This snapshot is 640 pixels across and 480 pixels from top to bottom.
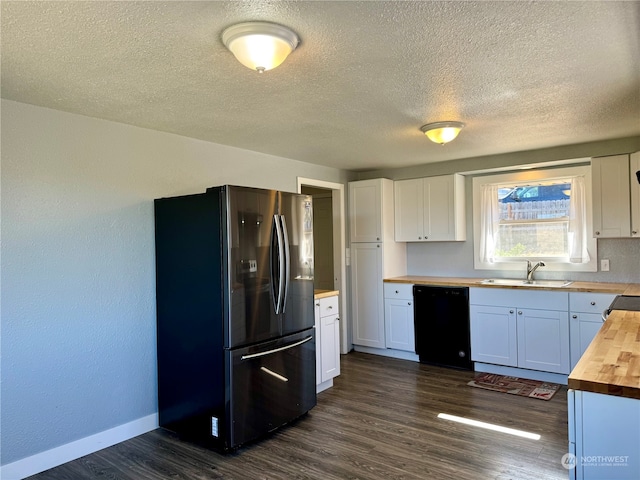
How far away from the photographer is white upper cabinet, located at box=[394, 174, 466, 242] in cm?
482

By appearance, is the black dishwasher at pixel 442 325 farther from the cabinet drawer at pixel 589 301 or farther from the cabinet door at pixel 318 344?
the cabinet door at pixel 318 344

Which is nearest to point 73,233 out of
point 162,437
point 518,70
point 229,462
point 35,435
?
point 35,435

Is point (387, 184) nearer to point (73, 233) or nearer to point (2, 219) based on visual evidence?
point (73, 233)

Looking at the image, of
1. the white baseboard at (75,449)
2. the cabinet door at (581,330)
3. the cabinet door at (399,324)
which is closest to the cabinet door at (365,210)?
the cabinet door at (399,324)

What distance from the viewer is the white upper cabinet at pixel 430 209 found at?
190 inches

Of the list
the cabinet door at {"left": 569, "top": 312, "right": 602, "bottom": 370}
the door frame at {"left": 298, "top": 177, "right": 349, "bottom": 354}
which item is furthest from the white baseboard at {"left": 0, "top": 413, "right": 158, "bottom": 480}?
the cabinet door at {"left": 569, "top": 312, "right": 602, "bottom": 370}

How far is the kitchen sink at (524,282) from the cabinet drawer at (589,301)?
0.55 ft

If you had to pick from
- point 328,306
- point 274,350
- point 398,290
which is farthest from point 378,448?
point 398,290

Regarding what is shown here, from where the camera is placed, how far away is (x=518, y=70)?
7.34ft

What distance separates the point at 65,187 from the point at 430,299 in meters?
3.50

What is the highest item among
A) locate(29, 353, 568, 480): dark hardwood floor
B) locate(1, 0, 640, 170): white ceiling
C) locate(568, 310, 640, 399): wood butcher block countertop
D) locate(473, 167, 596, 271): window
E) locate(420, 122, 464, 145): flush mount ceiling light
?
locate(1, 0, 640, 170): white ceiling

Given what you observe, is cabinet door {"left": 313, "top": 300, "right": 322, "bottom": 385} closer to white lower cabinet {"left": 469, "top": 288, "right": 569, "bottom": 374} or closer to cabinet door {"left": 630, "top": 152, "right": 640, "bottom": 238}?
white lower cabinet {"left": 469, "top": 288, "right": 569, "bottom": 374}

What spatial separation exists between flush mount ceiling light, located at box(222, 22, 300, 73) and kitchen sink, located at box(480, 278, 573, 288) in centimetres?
328

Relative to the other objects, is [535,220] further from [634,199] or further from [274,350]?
[274,350]
